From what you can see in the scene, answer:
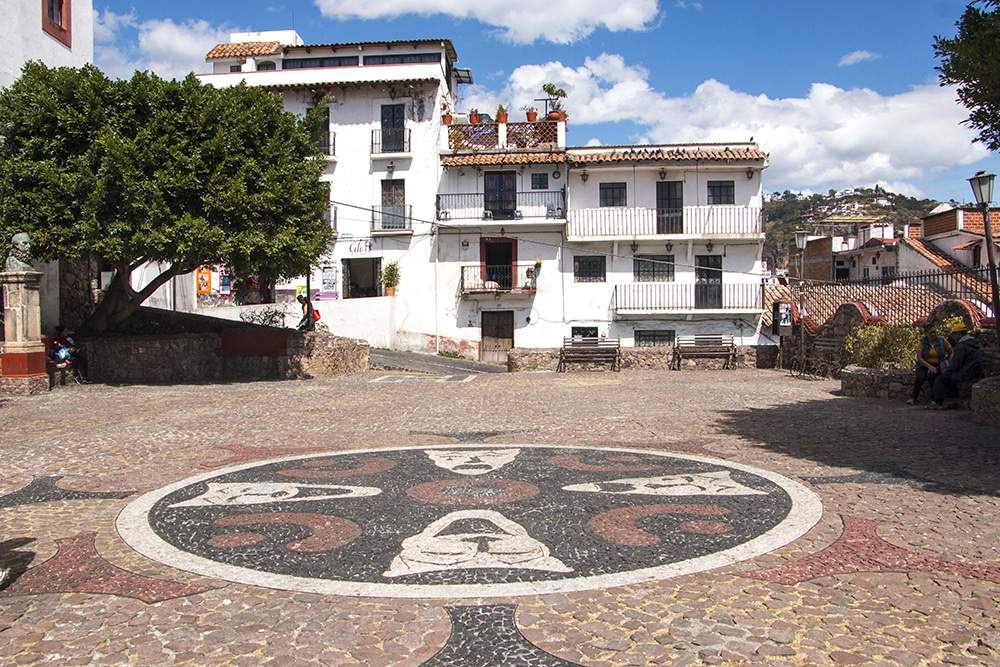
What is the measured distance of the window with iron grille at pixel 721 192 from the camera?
103ft

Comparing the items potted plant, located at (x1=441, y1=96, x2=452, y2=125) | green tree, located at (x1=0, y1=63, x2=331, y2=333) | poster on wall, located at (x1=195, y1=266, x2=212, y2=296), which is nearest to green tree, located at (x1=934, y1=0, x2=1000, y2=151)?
green tree, located at (x1=0, y1=63, x2=331, y2=333)

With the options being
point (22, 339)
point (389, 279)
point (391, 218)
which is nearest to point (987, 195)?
point (22, 339)

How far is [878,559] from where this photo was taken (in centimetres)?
493

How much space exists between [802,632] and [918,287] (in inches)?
720

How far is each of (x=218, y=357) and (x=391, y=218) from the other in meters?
12.4

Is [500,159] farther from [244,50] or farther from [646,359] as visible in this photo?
[244,50]

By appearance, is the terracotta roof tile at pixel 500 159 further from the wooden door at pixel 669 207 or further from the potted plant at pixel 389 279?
the potted plant at pixel 389 279

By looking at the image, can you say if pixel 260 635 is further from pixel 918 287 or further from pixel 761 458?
pixel 918 287

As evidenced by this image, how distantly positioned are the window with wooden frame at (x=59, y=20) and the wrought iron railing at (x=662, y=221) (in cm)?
1823

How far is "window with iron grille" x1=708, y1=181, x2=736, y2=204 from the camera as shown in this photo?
31297 mm

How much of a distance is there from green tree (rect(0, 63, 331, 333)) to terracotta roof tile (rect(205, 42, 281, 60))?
18476 mm

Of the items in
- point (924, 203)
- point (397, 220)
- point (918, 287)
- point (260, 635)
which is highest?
point (924, 203)

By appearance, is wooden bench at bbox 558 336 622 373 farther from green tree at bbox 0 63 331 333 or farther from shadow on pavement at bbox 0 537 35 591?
shadow on pavement at bbox 0 537 35 591

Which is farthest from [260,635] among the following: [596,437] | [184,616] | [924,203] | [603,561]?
[924,203]
